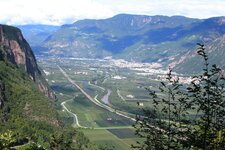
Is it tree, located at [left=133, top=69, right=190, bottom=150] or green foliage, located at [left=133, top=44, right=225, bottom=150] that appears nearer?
green foliage, located at [left=133, top=44, right=225, bottom=150]

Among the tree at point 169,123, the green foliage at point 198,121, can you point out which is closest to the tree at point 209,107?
the green foliage at point 198,121

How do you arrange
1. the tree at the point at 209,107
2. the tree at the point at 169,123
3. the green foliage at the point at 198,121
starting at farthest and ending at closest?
1. the tree at the point at 169,123
2. the green foliage at the point at 198,121
3. the tree at the point at 209,107

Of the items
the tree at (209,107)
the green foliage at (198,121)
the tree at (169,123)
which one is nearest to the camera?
the tree at (209,107)

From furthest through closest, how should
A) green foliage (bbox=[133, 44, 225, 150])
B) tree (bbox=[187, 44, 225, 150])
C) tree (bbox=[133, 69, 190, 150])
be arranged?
tree (bbox=[133, 69, 190, 150]) → green foliage (bbox=[133, 44, 225, 150]) → tree (bbox=[187, 44, 225, 150])

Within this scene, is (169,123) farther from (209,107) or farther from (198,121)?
(209,107)

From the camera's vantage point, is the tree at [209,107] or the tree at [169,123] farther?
the tree at [169,123]

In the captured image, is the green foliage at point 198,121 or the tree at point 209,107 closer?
the tree at point 209,107

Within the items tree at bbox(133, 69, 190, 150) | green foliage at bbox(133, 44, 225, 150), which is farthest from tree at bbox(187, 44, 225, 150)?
tree at bbox(133, 69, 190, 150)

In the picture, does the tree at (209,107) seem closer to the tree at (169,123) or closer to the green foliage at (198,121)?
the green foliage at (198,121)

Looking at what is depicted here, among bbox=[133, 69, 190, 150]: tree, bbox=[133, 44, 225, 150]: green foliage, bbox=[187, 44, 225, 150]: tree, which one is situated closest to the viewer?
bbox=[187, 44, 225, 150]: tree

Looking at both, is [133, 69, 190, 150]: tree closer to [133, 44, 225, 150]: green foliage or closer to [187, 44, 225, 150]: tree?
[133, 44, 225, 150]: green foliage

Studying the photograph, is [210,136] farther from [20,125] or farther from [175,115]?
[20,125]
